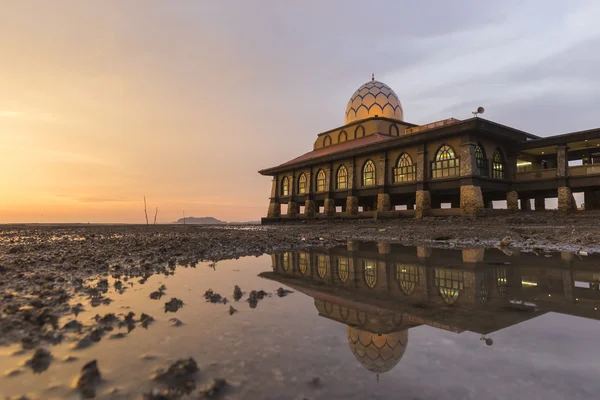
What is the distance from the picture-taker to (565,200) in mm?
25516

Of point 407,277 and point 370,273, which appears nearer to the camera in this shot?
point 407,277

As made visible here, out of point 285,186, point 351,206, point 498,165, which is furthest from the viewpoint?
point 285,186

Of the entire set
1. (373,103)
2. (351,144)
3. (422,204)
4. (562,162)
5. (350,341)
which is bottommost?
(350,341)

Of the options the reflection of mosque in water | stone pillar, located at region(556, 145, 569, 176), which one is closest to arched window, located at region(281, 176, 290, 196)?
stone pillar, located at region(556, 145, 569, 176)

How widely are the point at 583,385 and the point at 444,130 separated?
28.0m

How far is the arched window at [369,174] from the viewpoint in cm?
3522

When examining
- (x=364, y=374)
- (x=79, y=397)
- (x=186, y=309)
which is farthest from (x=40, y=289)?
(x=364, y=374)

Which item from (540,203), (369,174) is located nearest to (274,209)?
(369,174)

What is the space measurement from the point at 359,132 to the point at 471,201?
2049 centimetres

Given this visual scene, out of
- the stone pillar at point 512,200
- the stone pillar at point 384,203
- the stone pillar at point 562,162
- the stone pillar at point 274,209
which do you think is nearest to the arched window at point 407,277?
the stone pillar at point 384,203

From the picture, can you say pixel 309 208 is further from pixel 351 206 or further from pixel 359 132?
pixel 359 132

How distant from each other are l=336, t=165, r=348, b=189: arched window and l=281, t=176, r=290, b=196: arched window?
10295 millimetres

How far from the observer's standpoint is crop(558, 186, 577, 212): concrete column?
25.3 metres

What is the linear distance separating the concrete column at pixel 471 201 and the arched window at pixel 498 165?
466cm
